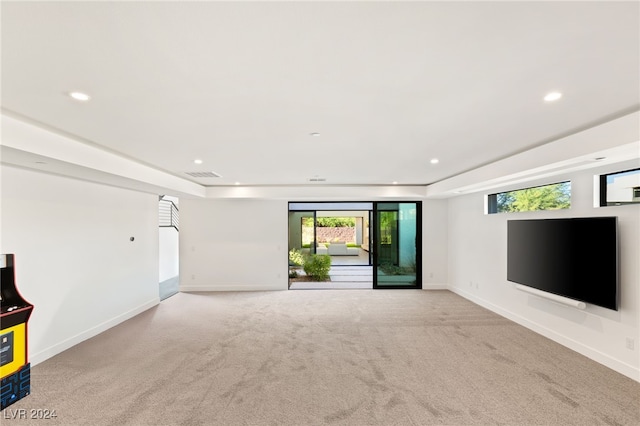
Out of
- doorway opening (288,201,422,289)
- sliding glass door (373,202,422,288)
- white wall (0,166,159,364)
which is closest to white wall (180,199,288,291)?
doorway opening (288,201,422,289)

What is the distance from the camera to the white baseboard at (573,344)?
10.7 feet

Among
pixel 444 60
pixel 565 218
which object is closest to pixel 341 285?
pixel 565 218

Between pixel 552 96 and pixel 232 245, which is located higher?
pixel 552 96

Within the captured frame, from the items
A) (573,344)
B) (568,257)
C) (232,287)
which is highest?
(568,257)

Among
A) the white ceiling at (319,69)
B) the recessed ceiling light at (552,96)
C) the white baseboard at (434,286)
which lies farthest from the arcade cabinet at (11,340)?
the white baseboard at (434,286)

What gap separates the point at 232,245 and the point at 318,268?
2799 millimetres

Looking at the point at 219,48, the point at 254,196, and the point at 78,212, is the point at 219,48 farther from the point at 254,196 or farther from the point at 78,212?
the point at 254,196

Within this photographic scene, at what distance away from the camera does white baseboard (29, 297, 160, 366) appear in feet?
11.8

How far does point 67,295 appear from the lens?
160 inches

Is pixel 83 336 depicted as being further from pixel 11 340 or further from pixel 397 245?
pixel 397 245

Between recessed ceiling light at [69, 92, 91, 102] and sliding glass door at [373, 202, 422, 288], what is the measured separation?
665 centimetres

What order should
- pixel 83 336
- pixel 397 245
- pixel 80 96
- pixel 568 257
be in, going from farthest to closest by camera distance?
pixel 397 245 < pixel 83 336 < pixel 568 257 < pixel 80 96

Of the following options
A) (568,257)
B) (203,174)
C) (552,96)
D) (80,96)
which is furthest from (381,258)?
(80,96)

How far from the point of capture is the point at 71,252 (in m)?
4.16
